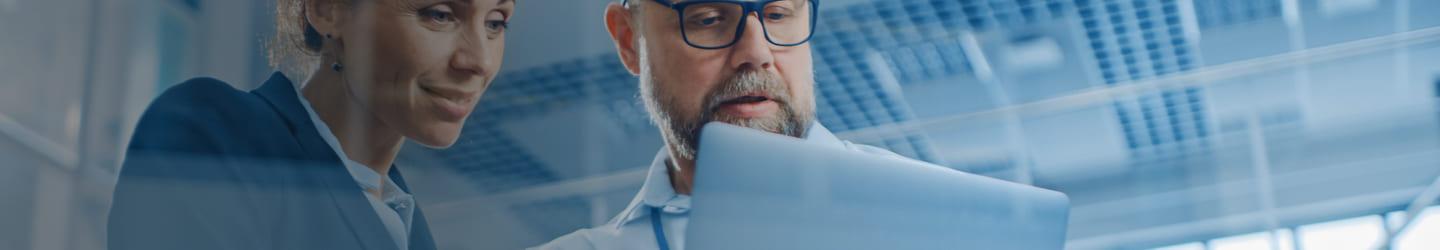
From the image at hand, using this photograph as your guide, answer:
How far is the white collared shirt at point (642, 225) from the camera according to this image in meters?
1.15

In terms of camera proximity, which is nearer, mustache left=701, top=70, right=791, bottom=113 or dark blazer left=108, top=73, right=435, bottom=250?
dark blazer left=108, top=73, right=435, bottom=250

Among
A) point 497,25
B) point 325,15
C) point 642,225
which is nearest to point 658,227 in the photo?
point 642,225

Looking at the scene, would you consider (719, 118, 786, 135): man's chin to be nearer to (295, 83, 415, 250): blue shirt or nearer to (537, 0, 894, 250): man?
(537, 0, 894, 250): man

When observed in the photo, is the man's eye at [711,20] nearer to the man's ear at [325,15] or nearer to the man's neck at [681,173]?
the man's neck at [681,173]

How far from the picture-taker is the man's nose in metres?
1.14

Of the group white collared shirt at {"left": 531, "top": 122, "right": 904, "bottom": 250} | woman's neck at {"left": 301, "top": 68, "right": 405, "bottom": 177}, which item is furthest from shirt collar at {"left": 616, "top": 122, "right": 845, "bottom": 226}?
woman's neck at {"left": 301, "top": 68, "right": 405, "bottom": 177}

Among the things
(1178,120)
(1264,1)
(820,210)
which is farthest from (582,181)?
(1264,1)

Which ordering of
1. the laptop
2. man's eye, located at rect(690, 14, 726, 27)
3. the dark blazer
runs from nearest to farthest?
the laptop
the dark blazer
man's eye, located at rect(690, 14, 726, 27)

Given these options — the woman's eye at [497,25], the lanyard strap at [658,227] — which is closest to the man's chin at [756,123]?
the lanyard strap at [658,227]

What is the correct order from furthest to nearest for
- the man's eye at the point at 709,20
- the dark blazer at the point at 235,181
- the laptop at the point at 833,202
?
the man's eye at the point at 709,20, the dark blazer at the point at 235,181, the laptop at the point at 833,202

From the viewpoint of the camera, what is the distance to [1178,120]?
1.41 meters

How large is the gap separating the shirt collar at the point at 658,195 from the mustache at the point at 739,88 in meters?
0.06

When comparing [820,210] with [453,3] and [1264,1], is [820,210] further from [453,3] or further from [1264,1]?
[1264,1]

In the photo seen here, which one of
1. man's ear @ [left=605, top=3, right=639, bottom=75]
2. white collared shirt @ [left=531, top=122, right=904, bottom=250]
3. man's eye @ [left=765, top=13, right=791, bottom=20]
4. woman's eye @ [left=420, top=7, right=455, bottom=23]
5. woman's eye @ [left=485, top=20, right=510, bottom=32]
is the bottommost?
white collared shirt @ [left=531, top=122, right=904, bottom=250]
